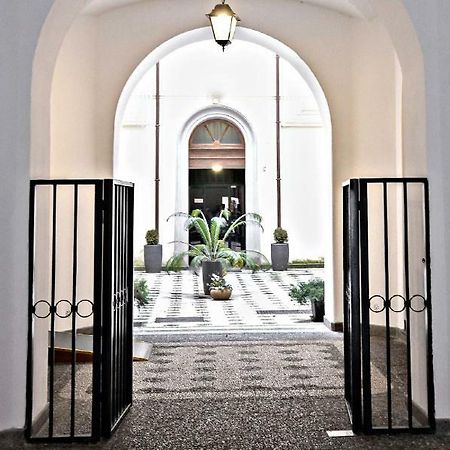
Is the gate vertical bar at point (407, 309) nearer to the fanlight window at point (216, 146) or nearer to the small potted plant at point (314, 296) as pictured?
the small potted plant at point (314, 296)

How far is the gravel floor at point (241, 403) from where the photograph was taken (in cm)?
363

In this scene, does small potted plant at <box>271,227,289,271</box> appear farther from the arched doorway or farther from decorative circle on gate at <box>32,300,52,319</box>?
decorative circle on gate at <box>32,300,52,319</box>

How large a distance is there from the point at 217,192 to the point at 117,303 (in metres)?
14.2

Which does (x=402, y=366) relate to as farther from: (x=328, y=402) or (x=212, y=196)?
(x=212, y=196)

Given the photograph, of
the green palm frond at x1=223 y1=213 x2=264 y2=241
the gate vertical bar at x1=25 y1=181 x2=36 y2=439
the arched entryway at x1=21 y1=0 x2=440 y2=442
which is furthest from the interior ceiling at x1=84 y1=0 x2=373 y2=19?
the green palm frond at x1=223 y1=213 x2=264 y2=241

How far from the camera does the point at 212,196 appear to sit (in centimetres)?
1809

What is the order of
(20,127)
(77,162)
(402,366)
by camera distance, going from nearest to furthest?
(20,127) < (402,366) < (77,162)

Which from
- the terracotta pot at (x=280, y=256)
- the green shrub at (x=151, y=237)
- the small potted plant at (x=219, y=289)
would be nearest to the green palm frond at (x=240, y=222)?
the terracotta pot at (x=280, y=256)

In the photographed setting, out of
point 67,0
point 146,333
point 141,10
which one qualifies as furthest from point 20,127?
point 146,333

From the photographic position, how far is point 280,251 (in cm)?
1631

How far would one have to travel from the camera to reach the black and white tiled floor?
7734 millimetres

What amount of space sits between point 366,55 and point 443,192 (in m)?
3.67

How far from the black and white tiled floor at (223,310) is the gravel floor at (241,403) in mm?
1258

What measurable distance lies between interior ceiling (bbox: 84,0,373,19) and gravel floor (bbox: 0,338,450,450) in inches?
155
